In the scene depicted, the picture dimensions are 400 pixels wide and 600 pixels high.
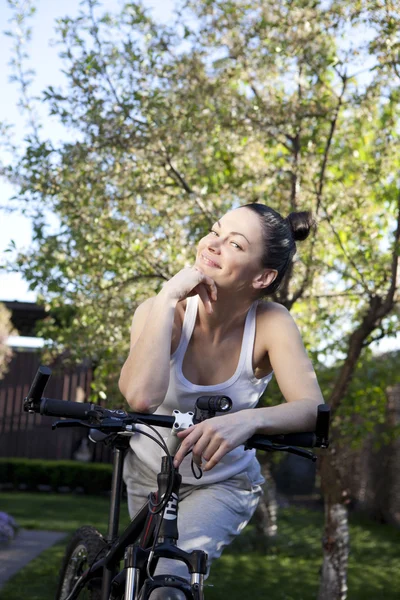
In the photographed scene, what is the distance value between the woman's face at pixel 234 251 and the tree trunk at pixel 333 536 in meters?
4.51

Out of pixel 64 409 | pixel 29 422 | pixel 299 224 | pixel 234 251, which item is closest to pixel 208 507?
pixel 64 409

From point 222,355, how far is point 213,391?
188 mm

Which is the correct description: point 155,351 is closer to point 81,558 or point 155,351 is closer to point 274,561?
point 81,558

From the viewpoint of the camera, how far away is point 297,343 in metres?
2.71

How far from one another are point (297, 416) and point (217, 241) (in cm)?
62

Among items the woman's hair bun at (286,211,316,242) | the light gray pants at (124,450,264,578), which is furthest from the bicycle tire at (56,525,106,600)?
the woman's hair bun at (286,211,316,242)

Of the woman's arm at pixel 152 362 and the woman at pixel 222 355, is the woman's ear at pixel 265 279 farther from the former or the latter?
the woman's arm at pixel 152 362

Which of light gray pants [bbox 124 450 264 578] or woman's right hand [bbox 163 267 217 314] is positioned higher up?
woman's right hand [bbox 163 267 217 314]

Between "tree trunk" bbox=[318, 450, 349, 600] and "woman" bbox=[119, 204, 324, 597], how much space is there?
429cm

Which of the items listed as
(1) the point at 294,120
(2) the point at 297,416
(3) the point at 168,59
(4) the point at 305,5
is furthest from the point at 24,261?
(2) the point at 297,416

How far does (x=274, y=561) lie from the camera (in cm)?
940

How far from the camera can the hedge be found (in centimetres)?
1753

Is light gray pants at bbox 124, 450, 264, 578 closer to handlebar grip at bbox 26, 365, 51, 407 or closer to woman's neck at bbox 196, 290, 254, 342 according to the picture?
woman's neck at bbox 196, 290, 254, 342

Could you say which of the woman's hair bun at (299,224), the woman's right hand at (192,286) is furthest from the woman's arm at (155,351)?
the woman's hair bun at (299,224)
